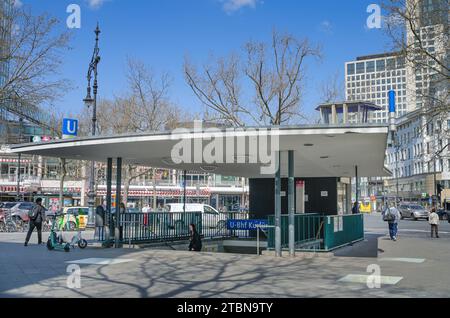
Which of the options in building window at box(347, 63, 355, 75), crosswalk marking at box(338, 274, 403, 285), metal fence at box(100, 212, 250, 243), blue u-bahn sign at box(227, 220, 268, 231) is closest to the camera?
crosswalk marking at box(338, 274, 403, 285)

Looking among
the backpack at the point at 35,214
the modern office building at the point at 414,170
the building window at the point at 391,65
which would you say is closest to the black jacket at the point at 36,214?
the backpack at the point at 35,214

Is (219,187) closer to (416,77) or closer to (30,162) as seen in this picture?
(30,162)

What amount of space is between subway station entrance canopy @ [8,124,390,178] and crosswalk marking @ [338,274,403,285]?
332 cm

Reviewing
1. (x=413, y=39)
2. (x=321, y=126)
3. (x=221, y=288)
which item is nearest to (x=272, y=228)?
(x=321, y=126)

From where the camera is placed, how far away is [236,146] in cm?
1448

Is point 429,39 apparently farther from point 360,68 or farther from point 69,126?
point 360,68

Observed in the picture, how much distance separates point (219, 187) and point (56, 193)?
23351mm

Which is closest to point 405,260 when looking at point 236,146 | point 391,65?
point 236,146

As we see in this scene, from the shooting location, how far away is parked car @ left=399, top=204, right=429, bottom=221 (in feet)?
164

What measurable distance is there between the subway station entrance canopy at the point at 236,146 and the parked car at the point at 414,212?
33451 millimetres

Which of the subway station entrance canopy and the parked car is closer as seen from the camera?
the subway station entrance canopy

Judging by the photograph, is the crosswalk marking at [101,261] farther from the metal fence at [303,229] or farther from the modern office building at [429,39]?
the modern office building at [429,39]

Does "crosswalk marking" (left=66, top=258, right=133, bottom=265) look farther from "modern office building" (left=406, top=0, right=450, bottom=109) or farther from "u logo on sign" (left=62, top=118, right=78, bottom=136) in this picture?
"modern office building" (left=406, top=0, right=450, bottom=109)

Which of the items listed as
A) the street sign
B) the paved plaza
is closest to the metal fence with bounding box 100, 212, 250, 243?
the paved plaza
